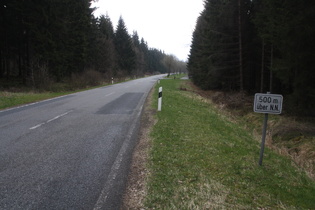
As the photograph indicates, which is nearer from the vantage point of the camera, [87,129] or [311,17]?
[87,129]

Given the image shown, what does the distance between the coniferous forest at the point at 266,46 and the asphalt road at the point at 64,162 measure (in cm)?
844

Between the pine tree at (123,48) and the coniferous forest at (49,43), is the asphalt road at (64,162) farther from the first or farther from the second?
the pine tree at (123,48)

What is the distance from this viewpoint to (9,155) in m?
4.98

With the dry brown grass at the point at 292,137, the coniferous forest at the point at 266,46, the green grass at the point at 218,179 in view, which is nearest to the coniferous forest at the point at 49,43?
the coniferous forest at the point at 266,46

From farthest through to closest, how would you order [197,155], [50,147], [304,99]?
[304,99] < [50,147] < [197,155]

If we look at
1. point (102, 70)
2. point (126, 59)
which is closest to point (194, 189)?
point (102, 70)

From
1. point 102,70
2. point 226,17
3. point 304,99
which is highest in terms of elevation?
point 226,17

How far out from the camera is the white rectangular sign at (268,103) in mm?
4539

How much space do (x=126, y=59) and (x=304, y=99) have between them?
54.3 metres

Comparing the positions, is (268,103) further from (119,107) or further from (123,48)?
(123,48)

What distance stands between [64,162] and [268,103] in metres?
4.37

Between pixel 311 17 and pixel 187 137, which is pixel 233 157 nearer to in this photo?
pixel 187 137

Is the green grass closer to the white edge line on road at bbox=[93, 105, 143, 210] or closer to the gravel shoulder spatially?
the gravel shoulder

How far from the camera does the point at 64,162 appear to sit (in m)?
4.68
